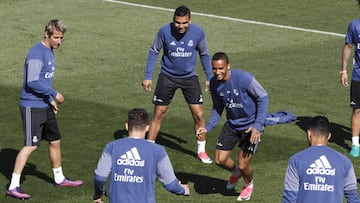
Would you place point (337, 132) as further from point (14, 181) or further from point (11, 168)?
point (14, 181)

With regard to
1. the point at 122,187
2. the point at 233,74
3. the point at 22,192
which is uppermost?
the point at 233,74

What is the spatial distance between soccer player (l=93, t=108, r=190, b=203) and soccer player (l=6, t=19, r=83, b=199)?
162 inches

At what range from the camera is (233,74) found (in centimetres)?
1461

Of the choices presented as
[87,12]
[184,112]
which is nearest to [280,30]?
[87,12]

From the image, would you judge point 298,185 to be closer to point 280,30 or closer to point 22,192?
point 22,192

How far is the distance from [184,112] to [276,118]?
5.51m

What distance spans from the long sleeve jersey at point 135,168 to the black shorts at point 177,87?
6.42m

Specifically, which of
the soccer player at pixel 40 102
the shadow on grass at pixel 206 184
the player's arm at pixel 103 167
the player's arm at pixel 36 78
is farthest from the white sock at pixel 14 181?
the player's arm at pixel 103 167

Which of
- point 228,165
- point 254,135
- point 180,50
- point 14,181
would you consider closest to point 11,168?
point 14,181

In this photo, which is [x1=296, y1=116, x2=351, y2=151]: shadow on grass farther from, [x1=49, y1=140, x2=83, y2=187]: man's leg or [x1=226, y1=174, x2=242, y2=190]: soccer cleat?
[x1=49, y1=140, x2=83, y2=187]: man's leg

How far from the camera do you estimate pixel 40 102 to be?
15.3 m

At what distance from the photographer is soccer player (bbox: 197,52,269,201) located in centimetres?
1453

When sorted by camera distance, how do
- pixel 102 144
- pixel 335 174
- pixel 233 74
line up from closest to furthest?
pixel 335 174
pixel 233 74
pixel 102 144

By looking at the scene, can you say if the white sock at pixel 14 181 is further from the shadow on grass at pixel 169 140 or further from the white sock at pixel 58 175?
the shadow on grass at pixel 169 140
